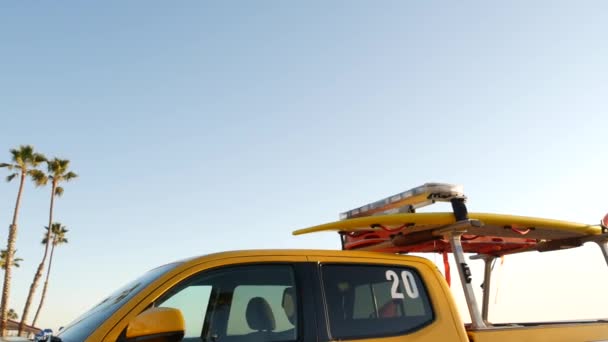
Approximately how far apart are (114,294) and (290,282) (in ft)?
3.73

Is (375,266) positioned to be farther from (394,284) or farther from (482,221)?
(482,221)

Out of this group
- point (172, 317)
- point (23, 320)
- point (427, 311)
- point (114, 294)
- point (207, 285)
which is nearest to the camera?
point (172, 317)

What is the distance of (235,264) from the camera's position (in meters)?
3.28

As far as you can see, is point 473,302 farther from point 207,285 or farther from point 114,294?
point 114,294

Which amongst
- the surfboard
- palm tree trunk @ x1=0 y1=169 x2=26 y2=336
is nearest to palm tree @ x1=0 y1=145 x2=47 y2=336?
palm tree trunk @ x1=0 y1=169 x2=26 y2=336

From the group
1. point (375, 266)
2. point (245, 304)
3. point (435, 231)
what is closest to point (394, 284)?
point (375, 266)

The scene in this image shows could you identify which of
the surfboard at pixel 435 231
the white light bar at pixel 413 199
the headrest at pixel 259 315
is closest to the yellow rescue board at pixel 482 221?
the surfboard at pixel 435 231

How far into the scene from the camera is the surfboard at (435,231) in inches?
164

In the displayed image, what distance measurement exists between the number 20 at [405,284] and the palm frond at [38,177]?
38.2 metres

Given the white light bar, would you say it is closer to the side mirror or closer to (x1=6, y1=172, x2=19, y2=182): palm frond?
the side mirror

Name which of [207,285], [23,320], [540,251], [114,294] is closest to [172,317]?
[207,285]

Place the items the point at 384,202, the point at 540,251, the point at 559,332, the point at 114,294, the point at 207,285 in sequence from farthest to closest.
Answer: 1. the point at 540,251
2. the point at 384,202
3. the point at 559,332
4. the point at 114,294
5. the point at 207,285

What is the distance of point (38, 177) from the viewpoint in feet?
123

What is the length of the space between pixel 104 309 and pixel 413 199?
2.53 meters
